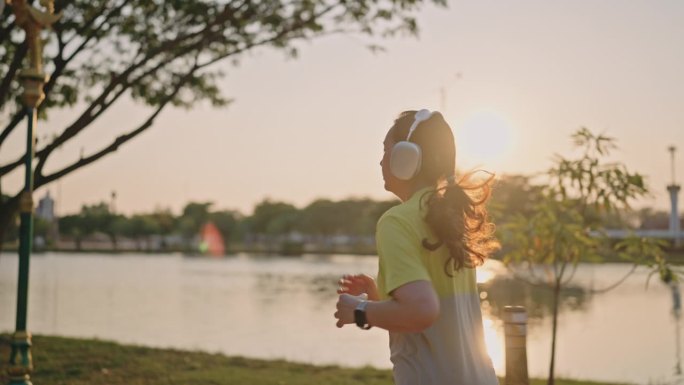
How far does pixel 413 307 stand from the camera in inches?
83.7

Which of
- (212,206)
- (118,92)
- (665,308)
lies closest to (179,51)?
(118,92)

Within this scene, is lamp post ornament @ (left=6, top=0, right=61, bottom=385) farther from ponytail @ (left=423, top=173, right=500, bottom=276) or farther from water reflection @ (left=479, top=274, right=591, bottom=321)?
water reflection @ (left=479, top=274, right=591, bottom=321)

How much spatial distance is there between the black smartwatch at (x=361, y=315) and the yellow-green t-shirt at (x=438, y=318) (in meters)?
0.07

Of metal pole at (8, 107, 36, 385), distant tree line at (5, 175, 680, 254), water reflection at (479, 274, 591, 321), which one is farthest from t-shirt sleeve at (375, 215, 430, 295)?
distant tree line at (5, 175, 680, 254)

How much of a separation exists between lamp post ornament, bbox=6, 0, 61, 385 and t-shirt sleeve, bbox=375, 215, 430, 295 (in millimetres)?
1368

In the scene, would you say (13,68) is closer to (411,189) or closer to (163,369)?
(163,369)

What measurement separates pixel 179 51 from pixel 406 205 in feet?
35.3

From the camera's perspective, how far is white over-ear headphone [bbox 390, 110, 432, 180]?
90.7 inches

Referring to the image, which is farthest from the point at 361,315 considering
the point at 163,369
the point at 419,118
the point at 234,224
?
the point at 234,224

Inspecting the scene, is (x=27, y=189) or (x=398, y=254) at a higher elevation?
(x=27, y=189)

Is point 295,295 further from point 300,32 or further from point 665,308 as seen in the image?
point 300,32

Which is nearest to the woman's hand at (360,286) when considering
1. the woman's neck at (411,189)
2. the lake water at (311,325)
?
the woman's neck at (411,189)

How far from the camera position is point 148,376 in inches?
404

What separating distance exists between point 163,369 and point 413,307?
924cm
